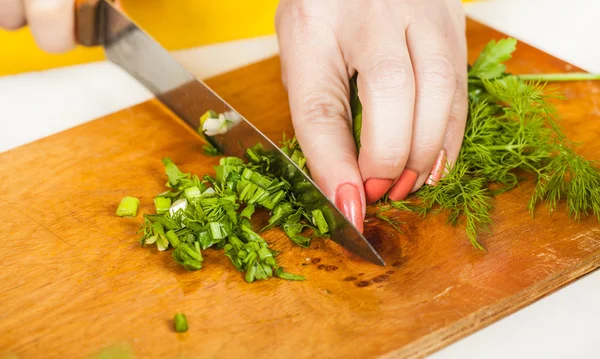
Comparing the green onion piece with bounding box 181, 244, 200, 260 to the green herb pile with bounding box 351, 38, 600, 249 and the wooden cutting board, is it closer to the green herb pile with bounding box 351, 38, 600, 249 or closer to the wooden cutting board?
the wooden cutting board

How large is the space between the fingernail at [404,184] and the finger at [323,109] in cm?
13

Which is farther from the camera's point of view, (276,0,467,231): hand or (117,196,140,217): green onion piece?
(117,196,140,217): green onion piece

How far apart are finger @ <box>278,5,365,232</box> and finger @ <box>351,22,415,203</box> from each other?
6 cm

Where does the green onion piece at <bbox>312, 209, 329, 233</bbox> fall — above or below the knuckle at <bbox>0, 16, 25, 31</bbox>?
below

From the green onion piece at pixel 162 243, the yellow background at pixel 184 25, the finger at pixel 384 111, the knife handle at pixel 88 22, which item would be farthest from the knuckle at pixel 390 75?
the yellow background at pixel 184 25

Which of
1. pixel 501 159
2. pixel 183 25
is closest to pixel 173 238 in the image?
pixel 501 159

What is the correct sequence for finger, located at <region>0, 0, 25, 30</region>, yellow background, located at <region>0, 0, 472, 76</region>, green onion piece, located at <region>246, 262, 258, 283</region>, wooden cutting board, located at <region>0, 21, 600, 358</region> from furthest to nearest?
yellow background, located at <region>0, 0, 472, 76</region> → finger, located at <region>0, 0, 25, 30</region> → green onion piece, located at <region>246, 262, 258, 283</region> → wooden cutting board, located at <region>0, 21, 600, 358</region>

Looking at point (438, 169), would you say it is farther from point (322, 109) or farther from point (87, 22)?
point (87, 22)

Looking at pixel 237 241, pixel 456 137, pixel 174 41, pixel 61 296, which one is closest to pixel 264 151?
pixel 237 241

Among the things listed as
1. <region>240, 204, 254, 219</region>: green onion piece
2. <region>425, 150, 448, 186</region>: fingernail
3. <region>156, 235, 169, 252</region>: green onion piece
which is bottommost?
<region>156, 235, 169, 252</region>: green onion piece

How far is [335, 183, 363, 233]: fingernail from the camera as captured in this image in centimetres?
172

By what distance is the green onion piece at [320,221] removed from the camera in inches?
68.1

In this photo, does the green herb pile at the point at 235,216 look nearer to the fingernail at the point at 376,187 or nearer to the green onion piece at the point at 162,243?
the green onion piece at the point at 162,243

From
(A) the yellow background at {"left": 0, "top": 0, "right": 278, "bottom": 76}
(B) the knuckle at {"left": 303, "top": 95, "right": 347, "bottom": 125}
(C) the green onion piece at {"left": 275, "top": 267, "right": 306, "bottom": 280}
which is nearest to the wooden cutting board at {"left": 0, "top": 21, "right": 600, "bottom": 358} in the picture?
(C) the green onion piece at {"left": 275, "top": 267, "right": 306, "bottom": 280}
